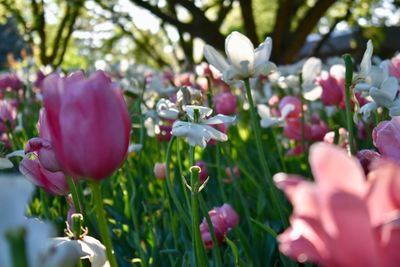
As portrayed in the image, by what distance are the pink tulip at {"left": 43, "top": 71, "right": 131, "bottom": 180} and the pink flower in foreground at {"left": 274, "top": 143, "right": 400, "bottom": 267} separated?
0.21m

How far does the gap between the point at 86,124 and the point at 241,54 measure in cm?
60

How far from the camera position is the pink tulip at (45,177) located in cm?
78

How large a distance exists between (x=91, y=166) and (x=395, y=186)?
25 cm

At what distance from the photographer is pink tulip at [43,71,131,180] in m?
0.50

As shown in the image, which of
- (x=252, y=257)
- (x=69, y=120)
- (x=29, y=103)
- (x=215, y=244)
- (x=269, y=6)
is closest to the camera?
(x=69, y=120)

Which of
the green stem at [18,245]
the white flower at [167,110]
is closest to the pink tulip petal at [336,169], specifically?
the green stem at [18,245]

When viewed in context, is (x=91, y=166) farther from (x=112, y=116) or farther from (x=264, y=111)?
(x=264, y=111)

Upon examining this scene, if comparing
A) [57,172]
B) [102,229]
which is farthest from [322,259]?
[57,172]

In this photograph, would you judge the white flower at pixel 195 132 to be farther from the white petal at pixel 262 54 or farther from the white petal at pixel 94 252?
the white petal at pixel 94 252

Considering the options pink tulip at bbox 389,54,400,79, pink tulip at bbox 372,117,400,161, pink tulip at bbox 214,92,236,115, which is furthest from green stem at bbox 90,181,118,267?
pink tulip at bbox 214,92,236,115

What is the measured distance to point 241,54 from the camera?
1071 millimetres

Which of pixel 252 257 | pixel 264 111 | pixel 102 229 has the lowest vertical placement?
pixel 252 257

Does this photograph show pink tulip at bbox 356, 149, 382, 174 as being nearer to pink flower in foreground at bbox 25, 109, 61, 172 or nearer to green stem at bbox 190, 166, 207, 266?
green stem at bbox 190, 166, 207, 266

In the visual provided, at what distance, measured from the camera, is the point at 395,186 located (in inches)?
13.1
